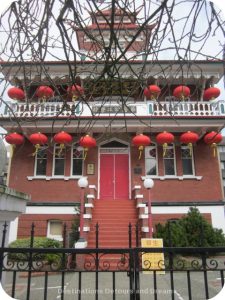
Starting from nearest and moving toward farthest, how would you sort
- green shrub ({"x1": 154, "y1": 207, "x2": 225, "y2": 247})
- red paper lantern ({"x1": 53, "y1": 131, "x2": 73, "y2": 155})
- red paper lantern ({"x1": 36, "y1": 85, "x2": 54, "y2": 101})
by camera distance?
red paper lantern ({"x1": 36, "y1": 85, "x2": 54, "y2": 101}), green shrub ({"x1": 154, "y1": 207, "x2": 225, "y2": 247}), red paper lantern ({"x1": 53, "y1": 131, "x2": 73, "y2": 155})

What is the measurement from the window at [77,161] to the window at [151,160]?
330 cm

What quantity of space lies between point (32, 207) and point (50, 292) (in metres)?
7.55

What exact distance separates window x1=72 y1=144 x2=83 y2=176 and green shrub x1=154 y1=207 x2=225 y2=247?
16.3ft

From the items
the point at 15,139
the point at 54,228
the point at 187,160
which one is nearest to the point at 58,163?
the point at 15,139

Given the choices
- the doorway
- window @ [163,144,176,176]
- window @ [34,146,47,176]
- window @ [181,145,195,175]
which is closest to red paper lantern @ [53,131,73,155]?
window @ [34,146,47,176]

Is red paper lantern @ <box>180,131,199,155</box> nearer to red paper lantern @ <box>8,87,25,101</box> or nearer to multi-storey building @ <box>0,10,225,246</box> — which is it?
multi-storey building @ <box>0,10,225,246</box>

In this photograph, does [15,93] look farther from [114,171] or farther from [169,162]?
[169,162]

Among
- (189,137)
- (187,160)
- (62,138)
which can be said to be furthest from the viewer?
(187,160)

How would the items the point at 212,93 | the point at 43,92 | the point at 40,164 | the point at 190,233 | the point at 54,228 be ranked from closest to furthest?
the point at 43,92 < the point at 190,233 < the point at 54,228 < the point at 212,93 < the point at 40,164

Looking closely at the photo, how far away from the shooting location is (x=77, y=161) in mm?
15195

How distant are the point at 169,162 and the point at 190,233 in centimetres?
430

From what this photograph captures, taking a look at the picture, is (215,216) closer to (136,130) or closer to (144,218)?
(144,218)

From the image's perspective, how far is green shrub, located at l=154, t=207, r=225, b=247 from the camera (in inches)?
438

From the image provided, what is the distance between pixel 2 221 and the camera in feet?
12.0
